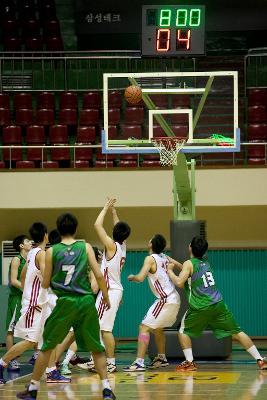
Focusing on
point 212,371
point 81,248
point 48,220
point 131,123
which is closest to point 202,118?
point 131,123

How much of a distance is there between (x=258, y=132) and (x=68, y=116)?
418 centimetres

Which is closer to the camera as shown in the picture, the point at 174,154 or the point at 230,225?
the point at 174,154

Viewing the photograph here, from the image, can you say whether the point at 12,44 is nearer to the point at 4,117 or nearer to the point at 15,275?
the point at 4,117

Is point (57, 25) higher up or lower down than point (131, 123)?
higher up

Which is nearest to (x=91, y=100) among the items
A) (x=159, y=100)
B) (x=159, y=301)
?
(x=159, y=100)

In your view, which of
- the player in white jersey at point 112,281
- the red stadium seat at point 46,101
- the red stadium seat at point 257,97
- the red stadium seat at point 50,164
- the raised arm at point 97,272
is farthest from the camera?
the red stadium seat at point 46,101

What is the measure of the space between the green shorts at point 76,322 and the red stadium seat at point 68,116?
11.8m

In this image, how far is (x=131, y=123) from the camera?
21.1 metres

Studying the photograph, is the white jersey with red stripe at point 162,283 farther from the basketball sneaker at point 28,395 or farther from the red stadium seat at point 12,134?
the red stadium seat at point 12,134

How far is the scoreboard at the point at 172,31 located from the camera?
13.9 meters

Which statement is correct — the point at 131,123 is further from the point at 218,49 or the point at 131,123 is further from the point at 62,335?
the point at 62,335

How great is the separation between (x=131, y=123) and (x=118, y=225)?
27.9 ft

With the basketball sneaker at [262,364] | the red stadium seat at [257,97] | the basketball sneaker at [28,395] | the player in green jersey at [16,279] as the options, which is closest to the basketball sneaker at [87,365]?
the player in green jersey at [16,279]

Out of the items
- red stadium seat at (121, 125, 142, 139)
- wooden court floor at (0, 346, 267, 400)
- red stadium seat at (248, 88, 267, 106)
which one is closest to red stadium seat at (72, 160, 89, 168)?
red stadium seat at (121, 125, 142, 139)
